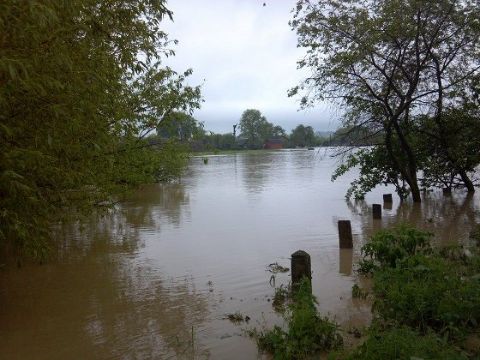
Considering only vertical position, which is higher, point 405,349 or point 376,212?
point 405,349

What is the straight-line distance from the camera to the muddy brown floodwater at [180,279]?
624cm

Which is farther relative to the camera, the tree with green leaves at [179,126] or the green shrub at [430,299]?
the tree with green leaves at [179,126]

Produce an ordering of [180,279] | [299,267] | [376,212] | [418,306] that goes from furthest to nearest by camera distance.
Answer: [376,212] < [180,279] < [299,267] < [418,306]

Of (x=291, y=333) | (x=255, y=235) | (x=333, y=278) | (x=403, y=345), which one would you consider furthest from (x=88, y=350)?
(x=255, y=235)

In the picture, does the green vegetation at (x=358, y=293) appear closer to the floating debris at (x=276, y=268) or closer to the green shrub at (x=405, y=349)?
the floating debris at (x=276, y=268)

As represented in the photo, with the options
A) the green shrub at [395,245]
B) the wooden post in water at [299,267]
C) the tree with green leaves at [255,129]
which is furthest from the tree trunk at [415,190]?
the tree with green leaves at [255,129]

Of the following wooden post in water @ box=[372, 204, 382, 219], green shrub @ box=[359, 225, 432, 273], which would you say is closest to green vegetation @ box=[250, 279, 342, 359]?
green shrub @ box=[359, 225, 432, 273]

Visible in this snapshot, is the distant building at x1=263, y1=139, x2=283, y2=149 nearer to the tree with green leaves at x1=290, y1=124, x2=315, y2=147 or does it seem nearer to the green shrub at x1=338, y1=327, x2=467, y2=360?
the tree with green leaves at x1=290, y1=124, x2=315, y2=147

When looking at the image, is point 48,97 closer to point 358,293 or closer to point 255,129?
point 358,293

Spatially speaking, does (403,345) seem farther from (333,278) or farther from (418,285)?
(333,278)

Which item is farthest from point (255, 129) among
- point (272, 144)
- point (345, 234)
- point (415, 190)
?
point (345, 234)

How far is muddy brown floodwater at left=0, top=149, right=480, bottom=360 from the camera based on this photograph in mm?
6242

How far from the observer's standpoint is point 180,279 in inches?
364

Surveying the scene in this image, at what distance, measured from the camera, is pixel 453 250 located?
8273 mm
